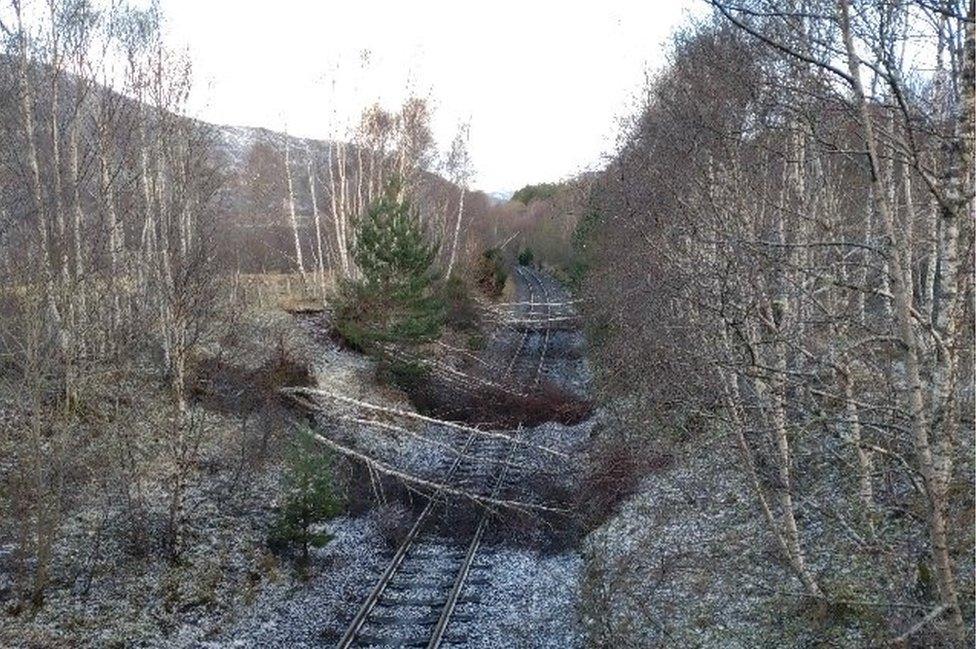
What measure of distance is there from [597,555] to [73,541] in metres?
8.73

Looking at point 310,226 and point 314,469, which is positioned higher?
point 310,226

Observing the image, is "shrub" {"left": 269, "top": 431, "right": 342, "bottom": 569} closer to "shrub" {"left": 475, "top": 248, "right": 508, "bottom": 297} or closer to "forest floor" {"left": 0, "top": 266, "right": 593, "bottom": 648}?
"forest floor" {"left": 0, "top": 266, "right": 593, "bottom": 648}

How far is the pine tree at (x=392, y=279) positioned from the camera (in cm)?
2141

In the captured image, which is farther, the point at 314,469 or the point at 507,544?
the point at 507,544

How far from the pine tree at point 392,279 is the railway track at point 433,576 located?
4.03 meters

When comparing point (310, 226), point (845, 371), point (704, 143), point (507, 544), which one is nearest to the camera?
point (845, 371)

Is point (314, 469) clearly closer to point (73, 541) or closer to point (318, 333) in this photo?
point (73, 541)

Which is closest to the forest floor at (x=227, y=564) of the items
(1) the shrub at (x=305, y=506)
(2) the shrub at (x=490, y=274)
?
(1) the shrub at (x=305, y=506)

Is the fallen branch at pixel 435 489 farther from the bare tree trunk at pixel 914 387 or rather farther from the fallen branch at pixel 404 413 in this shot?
the bare tree trunk at pixel 914 387

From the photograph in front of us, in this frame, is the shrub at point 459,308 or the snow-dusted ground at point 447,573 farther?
the shrub at point 459,308

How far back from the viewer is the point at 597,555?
13062mm

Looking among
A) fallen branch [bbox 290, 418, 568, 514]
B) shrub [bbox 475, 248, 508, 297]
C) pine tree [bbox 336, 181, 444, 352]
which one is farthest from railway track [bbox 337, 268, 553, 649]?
shrub [bbox 475, 248, 508, 297]

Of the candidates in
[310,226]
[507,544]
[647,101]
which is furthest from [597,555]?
[310,226]

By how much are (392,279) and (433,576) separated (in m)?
10.7
